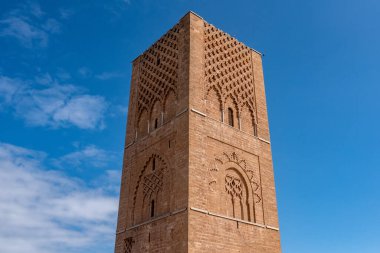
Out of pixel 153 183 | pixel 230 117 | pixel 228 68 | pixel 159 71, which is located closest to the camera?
pixel 153 183

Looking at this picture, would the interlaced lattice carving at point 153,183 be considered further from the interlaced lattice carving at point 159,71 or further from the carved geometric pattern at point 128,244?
the interlaced lattice carving at point 159,71

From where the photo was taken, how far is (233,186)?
13.3m

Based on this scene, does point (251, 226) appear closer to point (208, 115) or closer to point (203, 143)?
point (203, 143)

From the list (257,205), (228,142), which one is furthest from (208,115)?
(257,205)

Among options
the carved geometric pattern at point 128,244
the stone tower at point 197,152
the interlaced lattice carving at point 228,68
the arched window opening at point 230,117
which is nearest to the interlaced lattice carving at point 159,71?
the stone tower at point 197,152

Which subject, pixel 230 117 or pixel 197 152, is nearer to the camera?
pixel 197 152

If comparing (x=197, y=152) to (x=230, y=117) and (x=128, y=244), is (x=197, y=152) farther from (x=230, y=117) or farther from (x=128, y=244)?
(x=128, y=244)

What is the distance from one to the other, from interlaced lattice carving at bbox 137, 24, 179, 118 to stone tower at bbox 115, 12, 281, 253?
5cm

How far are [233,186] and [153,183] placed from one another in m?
2.73

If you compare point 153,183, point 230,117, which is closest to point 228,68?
point 230,117

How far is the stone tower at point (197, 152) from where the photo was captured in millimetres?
11945

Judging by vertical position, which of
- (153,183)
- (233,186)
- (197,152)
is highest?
(197,152)

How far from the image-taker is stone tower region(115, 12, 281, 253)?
11.9 m

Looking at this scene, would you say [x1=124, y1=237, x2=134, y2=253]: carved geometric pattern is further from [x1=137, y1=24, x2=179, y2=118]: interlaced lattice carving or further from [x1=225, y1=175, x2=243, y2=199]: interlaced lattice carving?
[x1=137, y1=24, x2=179, y2=118]: interlaced lattice carving
